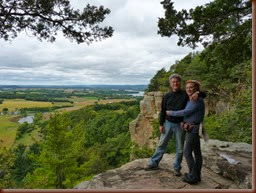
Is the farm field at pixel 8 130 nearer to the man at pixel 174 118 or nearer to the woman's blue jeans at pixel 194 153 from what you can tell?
the man at pixel 174 118

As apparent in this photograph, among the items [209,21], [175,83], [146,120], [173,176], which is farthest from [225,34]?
[146,120]

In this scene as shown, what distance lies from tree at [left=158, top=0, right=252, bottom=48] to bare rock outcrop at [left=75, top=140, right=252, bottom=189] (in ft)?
11.1

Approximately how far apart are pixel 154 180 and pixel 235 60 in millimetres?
5110

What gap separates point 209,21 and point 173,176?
15.0ft

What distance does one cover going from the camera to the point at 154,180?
502 cm

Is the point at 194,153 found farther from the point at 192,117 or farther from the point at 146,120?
the point at 146,120

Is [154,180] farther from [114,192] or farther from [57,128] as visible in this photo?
[57,128]

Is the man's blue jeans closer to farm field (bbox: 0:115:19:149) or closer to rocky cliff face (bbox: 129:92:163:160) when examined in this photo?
rocky cliff face (bbox: 129:92:163:160)

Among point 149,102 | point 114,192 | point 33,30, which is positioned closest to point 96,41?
point 33,30

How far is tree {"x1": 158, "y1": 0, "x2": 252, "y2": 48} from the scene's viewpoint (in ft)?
24.1

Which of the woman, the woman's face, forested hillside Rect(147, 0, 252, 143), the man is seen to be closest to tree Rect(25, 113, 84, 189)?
forested hillside Rect(147, 0, 252, 143)

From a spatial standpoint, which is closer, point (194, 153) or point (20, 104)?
point (194, 153)

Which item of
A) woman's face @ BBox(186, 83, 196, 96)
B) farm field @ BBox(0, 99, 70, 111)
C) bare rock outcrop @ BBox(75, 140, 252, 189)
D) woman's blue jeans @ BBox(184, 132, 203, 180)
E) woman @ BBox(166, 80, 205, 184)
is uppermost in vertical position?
woman's face @ BBox(186, 83, 196, 96)

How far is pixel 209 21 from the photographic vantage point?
777 centimetres
